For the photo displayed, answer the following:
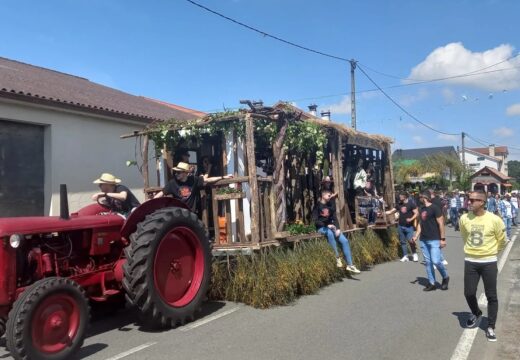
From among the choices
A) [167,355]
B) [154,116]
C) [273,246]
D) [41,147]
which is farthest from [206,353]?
[154,116]

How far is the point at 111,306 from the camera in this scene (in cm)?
657

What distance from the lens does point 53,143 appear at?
10516 millimetres

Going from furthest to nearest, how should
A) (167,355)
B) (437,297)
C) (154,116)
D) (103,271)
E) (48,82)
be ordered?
(154,116)
(48,82)
(437,297)
(103,271)
(167,355)

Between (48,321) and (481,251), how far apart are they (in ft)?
15.6

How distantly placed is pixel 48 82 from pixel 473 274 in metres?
10.9

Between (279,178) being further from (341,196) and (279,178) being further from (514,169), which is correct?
(514,169)

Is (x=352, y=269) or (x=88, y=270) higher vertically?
(x=88, y=270)

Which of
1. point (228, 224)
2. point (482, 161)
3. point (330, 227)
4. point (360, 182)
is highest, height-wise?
point (482, 161)

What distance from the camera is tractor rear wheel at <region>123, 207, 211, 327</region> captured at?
5379 millimetres

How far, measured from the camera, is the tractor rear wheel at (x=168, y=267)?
5379mm

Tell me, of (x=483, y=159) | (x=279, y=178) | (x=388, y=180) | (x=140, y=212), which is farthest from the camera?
(x=483, y=159)

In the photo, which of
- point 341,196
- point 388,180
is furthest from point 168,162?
point 388,180

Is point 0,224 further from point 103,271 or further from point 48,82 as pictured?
point 48,82

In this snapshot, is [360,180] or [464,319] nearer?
[464,319]
